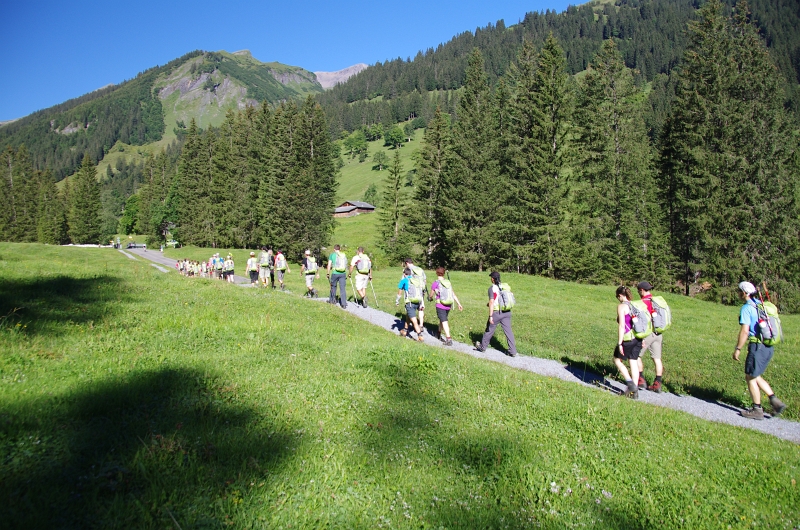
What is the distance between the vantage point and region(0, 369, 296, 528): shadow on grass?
11.6ft

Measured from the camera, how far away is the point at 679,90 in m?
29.7

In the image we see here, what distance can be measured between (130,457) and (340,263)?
13.1m

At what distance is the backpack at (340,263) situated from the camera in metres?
17.1

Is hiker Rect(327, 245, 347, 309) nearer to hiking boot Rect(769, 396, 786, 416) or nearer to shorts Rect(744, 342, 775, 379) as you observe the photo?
shorts Rect(744, 342, 775, 379)

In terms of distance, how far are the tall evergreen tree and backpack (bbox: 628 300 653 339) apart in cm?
2252

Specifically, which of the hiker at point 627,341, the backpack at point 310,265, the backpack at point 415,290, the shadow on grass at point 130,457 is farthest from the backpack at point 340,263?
the shadow on grass at point 130,457

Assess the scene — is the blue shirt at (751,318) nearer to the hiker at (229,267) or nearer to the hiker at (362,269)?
the hiker at (362,269)

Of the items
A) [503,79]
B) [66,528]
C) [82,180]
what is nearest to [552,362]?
[66,528]

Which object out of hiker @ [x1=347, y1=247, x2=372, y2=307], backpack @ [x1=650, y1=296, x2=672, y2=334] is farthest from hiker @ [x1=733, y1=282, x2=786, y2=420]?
hiker @ [x1=347, y1=247, x2=372, y2=307]

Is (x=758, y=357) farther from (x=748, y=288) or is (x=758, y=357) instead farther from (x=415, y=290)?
(x=415, y=290)

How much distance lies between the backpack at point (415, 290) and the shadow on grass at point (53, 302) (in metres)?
7.26

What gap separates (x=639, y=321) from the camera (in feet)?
31.5

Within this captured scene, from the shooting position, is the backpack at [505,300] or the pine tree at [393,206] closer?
the backpack at [505,300]

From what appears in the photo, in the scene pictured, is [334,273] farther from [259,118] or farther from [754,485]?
[259,118]
